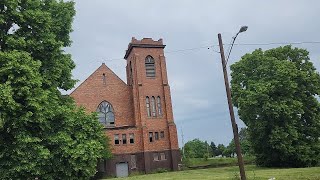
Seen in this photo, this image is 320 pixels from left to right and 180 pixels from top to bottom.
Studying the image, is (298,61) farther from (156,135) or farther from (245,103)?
(156,135)

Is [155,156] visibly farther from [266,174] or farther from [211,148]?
[211,148]

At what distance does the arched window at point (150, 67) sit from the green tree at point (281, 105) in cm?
1211

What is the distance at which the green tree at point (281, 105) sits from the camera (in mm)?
39750

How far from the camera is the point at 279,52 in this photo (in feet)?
146

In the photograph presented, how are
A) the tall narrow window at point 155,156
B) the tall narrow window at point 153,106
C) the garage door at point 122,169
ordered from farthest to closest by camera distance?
the tall narrow window at point 153,106, the tall narrow window at point 155,156, the garage door at point 122,169

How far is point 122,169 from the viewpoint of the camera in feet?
160

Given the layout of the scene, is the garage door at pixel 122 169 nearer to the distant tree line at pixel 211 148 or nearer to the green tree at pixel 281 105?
the green tree at pixel 281 105

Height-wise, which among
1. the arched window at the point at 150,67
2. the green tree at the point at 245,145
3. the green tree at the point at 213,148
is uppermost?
the arched window at the point at 150,67

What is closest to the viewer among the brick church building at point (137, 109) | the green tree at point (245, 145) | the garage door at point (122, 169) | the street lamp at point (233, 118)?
the street lamp at point (233, 118)

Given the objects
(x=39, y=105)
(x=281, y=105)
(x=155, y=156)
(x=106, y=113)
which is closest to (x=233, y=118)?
(x=39, y=105)

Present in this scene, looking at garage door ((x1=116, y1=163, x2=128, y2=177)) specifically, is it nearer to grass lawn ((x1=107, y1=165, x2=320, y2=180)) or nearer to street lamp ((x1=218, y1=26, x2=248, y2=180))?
grass lawn ((x1=107, y1=165, x2=320, y2=180))

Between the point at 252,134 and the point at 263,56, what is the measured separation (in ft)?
28.8

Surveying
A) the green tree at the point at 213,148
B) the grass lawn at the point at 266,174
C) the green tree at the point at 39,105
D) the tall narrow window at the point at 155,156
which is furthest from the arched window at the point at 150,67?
the green tree at the point at 213,148

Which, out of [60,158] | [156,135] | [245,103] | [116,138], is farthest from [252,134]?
[60,158]
